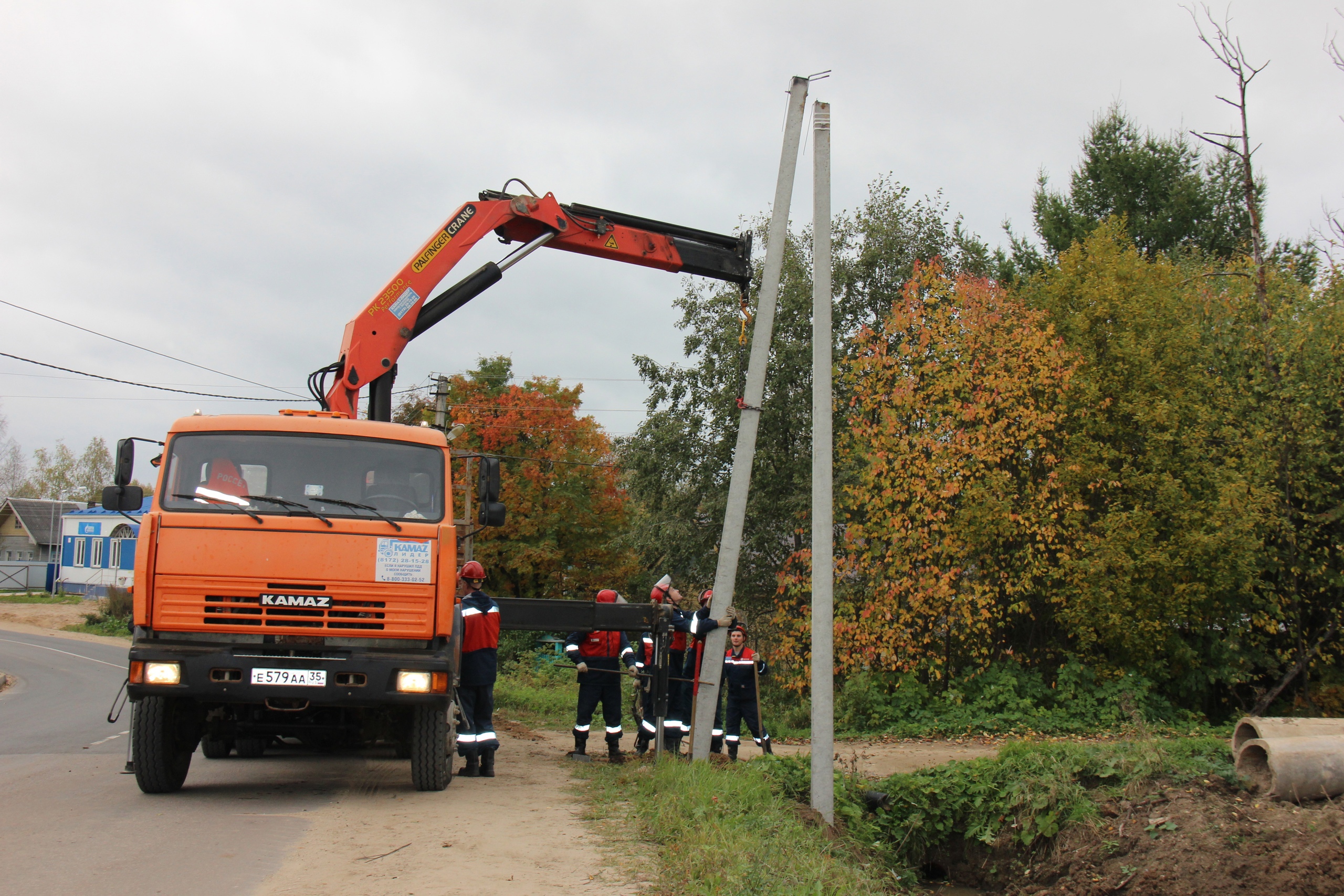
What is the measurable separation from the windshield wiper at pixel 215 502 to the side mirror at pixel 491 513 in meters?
1.94

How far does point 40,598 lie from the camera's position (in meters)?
50.8

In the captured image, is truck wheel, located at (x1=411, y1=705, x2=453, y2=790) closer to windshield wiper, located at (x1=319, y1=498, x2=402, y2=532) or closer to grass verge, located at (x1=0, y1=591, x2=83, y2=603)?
windshield wiper, located at (x1=319, y1=498, x2=402, y2=532)

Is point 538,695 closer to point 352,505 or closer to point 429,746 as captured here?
point 429,746

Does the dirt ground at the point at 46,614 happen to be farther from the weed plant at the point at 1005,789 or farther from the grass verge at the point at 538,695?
the weed plant at the point at 1005,789

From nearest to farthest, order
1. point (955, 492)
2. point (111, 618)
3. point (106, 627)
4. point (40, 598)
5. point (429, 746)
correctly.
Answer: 1. point (429, 746)
2. point (955, 492)
3. point (106, 627)
4. point (111, 618)
5. point (40, 598)

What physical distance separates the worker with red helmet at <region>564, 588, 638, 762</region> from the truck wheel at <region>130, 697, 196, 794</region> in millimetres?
4125

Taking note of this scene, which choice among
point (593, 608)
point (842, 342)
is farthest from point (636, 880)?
point (842, 342)

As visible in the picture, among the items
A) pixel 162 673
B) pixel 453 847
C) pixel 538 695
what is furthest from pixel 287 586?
pixel 538 695

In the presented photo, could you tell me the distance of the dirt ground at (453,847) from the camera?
5.34 metres

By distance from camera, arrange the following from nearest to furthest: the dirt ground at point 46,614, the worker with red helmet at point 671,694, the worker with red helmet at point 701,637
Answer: the worker with red helmet at point 701,637
the worker with red helmet at point 671,694
the dirt ground at point 46,614

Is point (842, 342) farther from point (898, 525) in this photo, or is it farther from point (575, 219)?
point (575, 219)

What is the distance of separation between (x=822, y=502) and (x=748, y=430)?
4.67 ft

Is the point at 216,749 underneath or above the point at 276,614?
underneath

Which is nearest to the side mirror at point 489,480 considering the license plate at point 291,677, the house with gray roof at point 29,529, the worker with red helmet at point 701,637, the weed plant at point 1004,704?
the license plate at point 291,677
